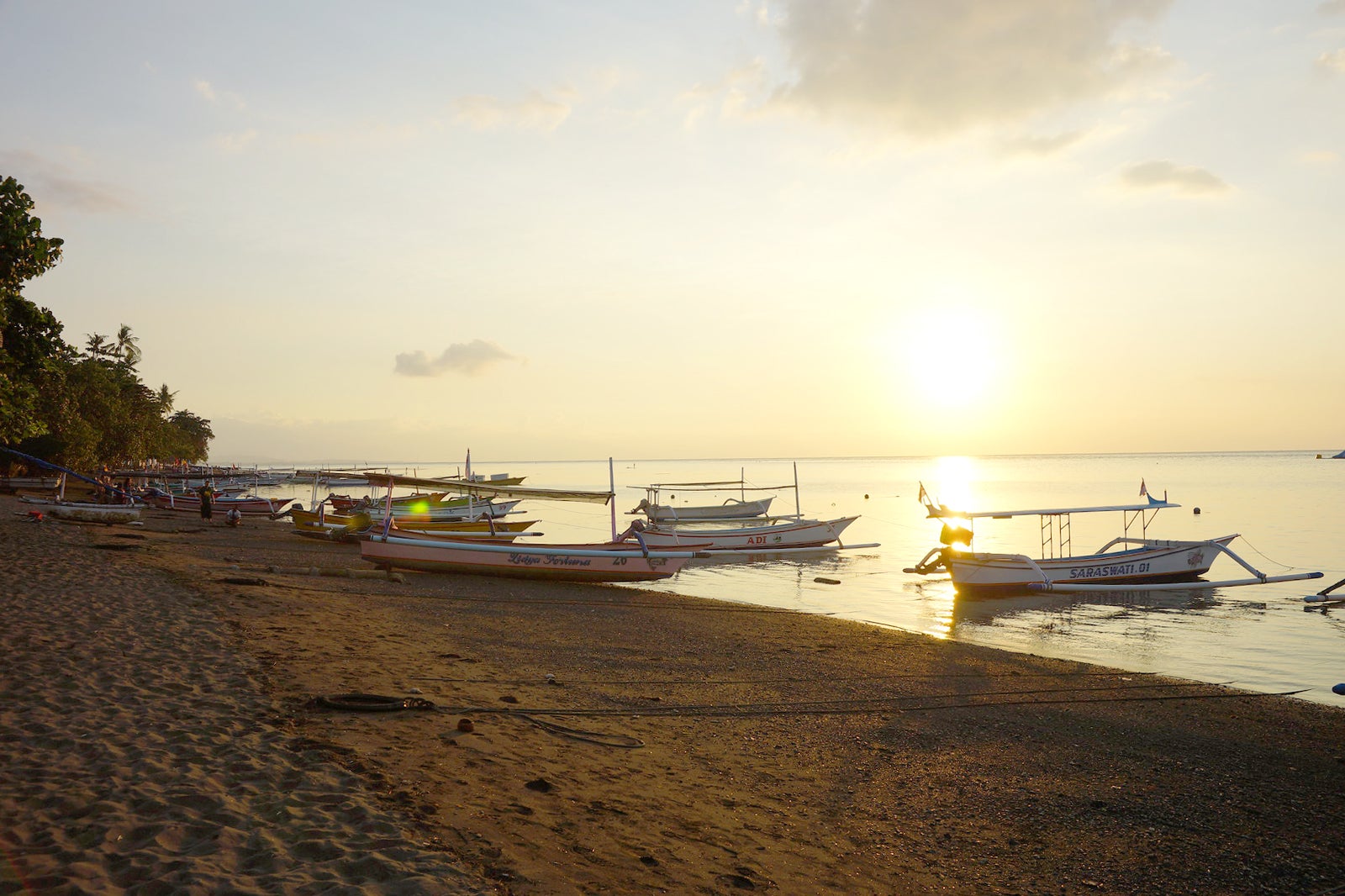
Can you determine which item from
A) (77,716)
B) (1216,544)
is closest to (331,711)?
(77,716)

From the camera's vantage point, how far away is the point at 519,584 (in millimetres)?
25328

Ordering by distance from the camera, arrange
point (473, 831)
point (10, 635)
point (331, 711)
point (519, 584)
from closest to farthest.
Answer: point (473, 831) → point (331, 711) → point (10, 635) → point (519, 584)

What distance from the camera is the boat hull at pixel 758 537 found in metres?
39.1

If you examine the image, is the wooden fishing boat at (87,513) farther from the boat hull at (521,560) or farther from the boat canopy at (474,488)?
the boat hull at (521,560)

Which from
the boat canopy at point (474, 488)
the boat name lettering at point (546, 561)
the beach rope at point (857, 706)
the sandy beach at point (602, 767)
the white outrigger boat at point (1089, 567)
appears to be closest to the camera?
the sandy beach at point (602, 767)

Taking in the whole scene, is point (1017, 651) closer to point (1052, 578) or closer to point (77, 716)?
point (1052, 578)

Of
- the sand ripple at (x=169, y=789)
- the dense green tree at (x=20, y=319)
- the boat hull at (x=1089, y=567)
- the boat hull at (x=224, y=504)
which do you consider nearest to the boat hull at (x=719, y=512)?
the boat hull at (x=224, y=504)

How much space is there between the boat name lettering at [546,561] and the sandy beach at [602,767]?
9.61 m

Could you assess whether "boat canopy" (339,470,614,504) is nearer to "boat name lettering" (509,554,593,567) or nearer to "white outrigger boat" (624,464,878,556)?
"boat name lettering" (509,554,593,567)

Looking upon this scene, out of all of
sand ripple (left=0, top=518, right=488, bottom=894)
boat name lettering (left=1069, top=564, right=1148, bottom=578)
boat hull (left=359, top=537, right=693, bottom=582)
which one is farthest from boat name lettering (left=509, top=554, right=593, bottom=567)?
boat name lettering (left=1069, top=564, right=1148, bottom=578)

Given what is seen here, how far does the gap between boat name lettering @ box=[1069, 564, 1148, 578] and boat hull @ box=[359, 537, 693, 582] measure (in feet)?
46.9

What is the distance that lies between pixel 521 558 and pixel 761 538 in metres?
19.3

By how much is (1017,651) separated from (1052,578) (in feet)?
35.6

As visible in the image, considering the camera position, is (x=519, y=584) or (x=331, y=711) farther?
(x=519, y=584)
